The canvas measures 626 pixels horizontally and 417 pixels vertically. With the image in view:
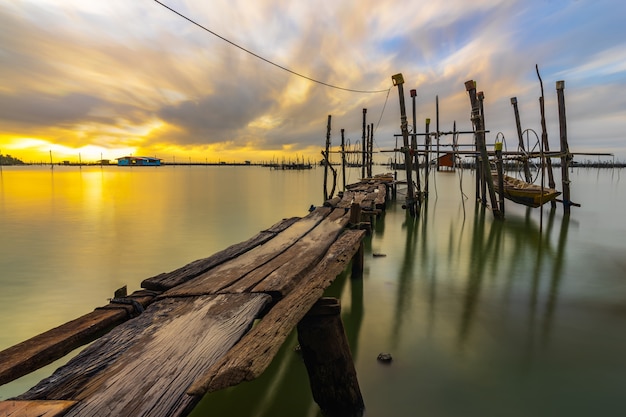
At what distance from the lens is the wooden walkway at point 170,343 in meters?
1.70

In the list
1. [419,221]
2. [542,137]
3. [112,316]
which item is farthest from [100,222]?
[542,137]

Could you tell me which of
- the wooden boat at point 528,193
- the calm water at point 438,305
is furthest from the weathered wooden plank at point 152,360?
the wooden boat at point 528,193

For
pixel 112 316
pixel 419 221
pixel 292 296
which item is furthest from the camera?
pixel 419 221

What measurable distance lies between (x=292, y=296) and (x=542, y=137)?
18.4 m

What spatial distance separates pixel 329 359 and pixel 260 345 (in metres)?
0.98

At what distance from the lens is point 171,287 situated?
10.6 feet

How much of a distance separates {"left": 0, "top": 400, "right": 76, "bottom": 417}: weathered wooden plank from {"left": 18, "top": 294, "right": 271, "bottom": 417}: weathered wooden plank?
44mm

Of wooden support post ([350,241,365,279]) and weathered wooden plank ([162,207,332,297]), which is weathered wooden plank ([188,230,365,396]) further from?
wooden support post ([350,241,365,279])

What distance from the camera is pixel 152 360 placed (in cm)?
203

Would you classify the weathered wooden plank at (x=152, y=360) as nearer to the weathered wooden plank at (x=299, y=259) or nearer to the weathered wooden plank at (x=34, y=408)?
the weathered wooden plank at (x=34, y=408)

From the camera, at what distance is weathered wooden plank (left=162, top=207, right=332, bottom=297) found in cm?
314

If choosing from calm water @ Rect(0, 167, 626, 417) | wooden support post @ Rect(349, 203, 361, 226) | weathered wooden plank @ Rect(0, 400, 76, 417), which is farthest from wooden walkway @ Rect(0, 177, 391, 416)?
wooden support post @ Rect(349, 203, 361, 226)

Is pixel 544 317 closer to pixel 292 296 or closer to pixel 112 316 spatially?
pixel 292 296

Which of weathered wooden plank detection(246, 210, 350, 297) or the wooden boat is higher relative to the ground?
the wooden boat
